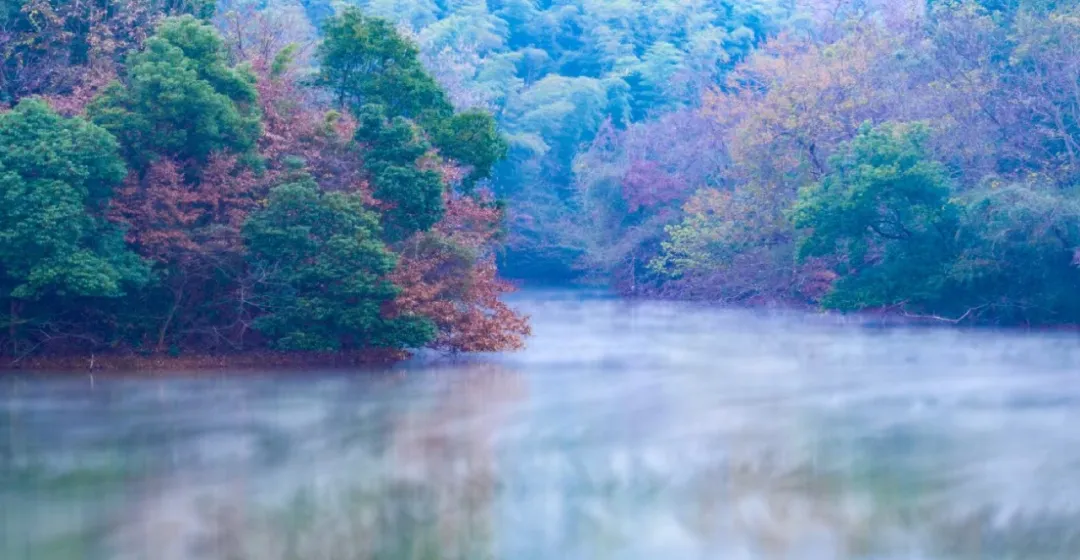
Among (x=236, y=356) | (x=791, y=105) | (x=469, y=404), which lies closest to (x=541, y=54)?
(x=791, y=105)

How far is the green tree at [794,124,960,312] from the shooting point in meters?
28.4

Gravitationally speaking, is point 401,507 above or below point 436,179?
below

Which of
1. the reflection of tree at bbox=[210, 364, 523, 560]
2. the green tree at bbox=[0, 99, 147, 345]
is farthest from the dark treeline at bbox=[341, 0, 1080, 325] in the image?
the green tree at bbox=[0, 99, 147, 345]

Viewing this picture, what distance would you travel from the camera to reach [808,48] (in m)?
39.6

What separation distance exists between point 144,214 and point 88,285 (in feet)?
6.62

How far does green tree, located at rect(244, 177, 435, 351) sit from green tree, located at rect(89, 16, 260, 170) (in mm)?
1504

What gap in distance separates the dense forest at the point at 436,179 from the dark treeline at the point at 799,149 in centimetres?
10

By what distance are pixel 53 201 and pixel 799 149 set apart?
22.2 m

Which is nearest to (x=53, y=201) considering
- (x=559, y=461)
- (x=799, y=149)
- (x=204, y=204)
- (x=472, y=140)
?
(x=204, y=204)

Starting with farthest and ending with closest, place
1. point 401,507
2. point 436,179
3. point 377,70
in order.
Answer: point 377,70, point 436,179, point 401,507

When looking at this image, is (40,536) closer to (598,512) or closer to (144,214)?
(598,512)

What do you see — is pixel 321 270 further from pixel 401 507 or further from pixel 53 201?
pixel 401 507

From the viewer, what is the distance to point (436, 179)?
21547mm

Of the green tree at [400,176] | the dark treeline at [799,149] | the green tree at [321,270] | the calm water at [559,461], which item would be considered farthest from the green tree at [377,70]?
the dark treeline at [799,149]
